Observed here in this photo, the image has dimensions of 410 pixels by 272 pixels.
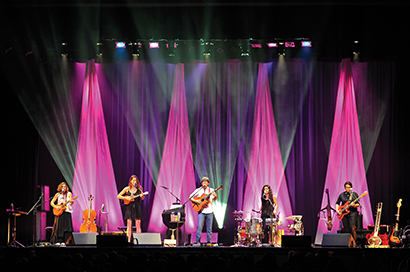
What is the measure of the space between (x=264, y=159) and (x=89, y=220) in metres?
4.80

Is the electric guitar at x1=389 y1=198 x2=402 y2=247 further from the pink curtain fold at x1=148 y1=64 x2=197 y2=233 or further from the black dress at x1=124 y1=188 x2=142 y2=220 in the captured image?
the black dress at x1=124 y1=188 x2=142 y2=220

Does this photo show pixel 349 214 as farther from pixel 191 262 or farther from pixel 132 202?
pixel 191 262

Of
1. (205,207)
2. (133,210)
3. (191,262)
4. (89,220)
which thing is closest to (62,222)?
(89,220)

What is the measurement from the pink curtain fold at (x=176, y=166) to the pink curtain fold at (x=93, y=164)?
1076 millimetres

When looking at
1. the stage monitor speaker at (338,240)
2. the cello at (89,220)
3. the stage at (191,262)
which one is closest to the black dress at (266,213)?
the stage monitor speaker at (338,240)

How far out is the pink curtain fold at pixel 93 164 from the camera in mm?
13414

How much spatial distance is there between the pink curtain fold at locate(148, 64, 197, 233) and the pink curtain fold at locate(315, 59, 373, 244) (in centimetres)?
356

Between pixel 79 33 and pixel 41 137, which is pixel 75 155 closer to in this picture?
pixel 41 137

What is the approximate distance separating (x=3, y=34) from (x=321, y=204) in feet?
30.1

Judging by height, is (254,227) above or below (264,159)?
below

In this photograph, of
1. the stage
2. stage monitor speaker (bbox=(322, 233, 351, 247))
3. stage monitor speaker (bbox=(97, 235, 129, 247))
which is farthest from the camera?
stage monitor speaker (bbox=(322, 233, 351, 247))

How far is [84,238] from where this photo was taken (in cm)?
993

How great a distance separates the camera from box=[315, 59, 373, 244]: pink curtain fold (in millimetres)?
13117

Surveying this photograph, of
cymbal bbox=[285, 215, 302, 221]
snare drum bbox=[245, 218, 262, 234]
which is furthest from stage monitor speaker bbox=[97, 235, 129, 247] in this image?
cymbal bbox=[285, 215, 302, 221]
